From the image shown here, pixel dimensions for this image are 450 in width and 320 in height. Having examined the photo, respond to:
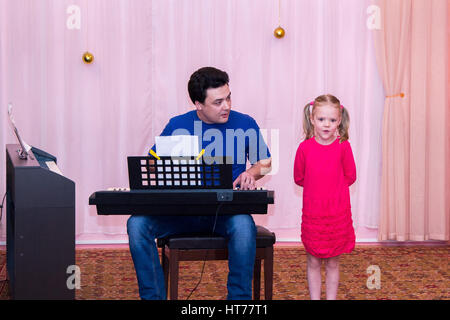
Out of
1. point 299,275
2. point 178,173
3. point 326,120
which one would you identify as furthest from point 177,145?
point 299,275

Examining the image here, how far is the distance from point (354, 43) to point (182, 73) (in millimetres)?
1226

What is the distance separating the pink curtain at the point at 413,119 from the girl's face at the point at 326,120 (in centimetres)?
180

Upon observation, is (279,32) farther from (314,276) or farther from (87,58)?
(314,276)

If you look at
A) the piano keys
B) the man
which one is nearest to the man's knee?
the man

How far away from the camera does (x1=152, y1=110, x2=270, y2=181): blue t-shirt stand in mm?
2803

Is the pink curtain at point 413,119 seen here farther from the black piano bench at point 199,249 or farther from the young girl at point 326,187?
the black piano bench at point 199,249

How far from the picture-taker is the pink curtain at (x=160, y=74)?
4.12m

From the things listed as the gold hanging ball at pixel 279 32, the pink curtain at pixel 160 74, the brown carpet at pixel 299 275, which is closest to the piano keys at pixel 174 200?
the brown carpet at pixel 299 275

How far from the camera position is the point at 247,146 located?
287 centimetres

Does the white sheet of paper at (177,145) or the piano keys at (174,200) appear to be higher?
the white sheet of paper at (177,145)

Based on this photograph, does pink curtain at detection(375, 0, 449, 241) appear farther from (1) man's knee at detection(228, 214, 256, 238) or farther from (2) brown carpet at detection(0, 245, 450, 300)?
(1) man's knee at detection(228, 214, 256, 238)

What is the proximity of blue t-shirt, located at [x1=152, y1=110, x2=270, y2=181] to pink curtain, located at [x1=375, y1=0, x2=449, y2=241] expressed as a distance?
164cm

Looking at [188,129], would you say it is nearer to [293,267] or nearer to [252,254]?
[252,254]

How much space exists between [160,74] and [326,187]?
2043 mm
